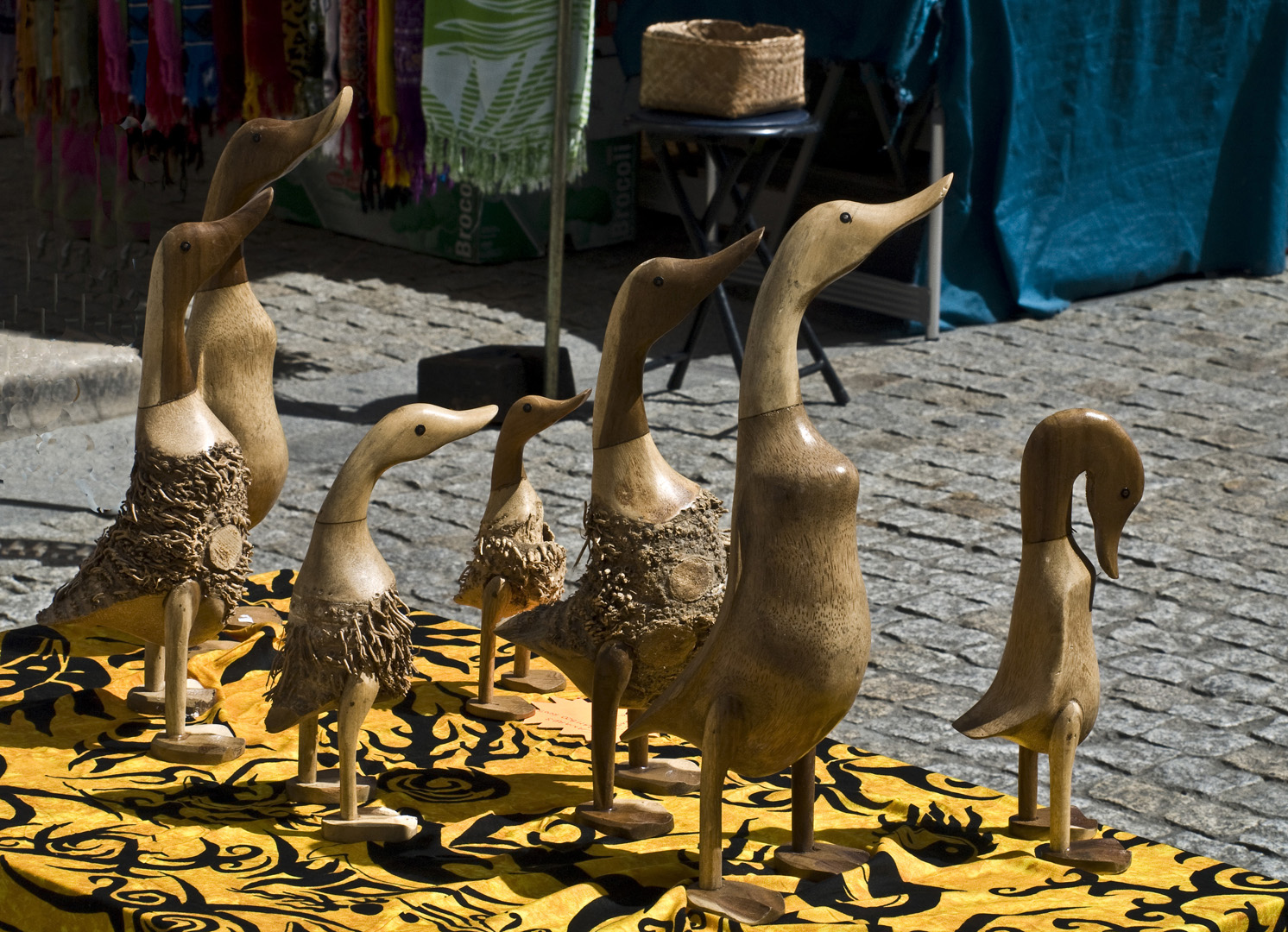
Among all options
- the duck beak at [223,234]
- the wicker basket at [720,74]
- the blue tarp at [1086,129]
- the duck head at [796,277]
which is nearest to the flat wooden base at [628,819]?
the duck head at [796,277]

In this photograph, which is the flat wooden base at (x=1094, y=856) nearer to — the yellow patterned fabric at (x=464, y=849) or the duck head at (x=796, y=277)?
the yellow patterned fabric at (x=464, y=849)

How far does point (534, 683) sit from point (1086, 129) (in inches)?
217

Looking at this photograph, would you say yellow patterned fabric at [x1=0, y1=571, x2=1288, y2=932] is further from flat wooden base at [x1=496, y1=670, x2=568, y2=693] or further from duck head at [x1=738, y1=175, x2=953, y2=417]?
duck head at [x1=738, y1=175, x2=953, y2=417]

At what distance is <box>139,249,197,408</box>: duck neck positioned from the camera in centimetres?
324

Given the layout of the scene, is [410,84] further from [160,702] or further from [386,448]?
[386,448]

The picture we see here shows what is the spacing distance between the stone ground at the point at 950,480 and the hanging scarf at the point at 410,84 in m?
1.06

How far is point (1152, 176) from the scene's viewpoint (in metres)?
8.64

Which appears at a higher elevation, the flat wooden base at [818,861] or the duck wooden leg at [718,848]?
the duck wooden leg at [718,848]

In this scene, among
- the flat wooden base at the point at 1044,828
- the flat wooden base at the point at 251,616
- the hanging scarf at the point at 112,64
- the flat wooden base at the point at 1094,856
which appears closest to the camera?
the flat wooden base at the point at 1094,856

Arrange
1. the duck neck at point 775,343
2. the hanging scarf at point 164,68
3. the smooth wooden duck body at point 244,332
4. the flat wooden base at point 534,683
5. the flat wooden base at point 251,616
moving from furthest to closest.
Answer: the hanging scarf at point 164,68
the flat wooden base at point 251,616
the flat wooden base at point 534,683
the smooth wooden duck body at point 244,332
the duck neck at point 775,343

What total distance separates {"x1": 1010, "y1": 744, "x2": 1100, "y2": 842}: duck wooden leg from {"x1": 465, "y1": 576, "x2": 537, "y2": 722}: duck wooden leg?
3.52 ft

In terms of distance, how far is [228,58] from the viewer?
568 cm

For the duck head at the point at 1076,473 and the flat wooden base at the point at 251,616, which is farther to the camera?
the flat wooden base at the point at 251,616

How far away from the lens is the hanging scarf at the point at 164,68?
5.29 m
